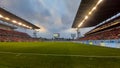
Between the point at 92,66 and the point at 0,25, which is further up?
the point at 0,25

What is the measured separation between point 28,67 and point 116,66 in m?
3.30

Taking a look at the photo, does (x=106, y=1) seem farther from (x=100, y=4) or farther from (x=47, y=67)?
(x=47, y=67)

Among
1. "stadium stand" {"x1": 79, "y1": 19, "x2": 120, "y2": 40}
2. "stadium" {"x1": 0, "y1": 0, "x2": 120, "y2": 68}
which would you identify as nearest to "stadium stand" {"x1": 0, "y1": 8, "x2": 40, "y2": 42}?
"stadium" {"x1": 0, "y1": 0, "x2": 120, "y2": 68}

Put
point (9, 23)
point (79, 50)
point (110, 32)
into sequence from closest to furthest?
1. point (79, 50)
2. point (110, 32)
3. point (9, 23)

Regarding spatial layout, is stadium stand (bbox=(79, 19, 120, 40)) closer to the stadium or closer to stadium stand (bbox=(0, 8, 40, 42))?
the stadium

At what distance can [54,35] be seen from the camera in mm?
110688

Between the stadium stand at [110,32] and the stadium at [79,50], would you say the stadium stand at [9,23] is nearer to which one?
the stadium at [79,50]

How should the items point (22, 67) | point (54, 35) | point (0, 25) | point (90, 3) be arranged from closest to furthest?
point (22, 67) < point (90, 3) < point (0, 25) < point (54, 35)

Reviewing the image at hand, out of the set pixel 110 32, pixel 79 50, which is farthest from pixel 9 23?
pixel 79 50

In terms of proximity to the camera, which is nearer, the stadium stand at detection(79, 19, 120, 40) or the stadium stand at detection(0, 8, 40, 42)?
the stadium stand at detection(79, 19, 120, 40)

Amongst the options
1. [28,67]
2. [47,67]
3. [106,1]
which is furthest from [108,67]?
[106,1]

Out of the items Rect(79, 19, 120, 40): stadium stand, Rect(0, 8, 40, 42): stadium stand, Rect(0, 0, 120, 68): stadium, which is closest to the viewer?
Rect(0, 0, 120, 68): stadium

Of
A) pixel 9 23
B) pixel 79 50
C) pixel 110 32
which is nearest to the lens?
pixel 79 50

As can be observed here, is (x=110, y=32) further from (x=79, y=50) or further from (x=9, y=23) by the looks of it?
(x=9, y=23)
